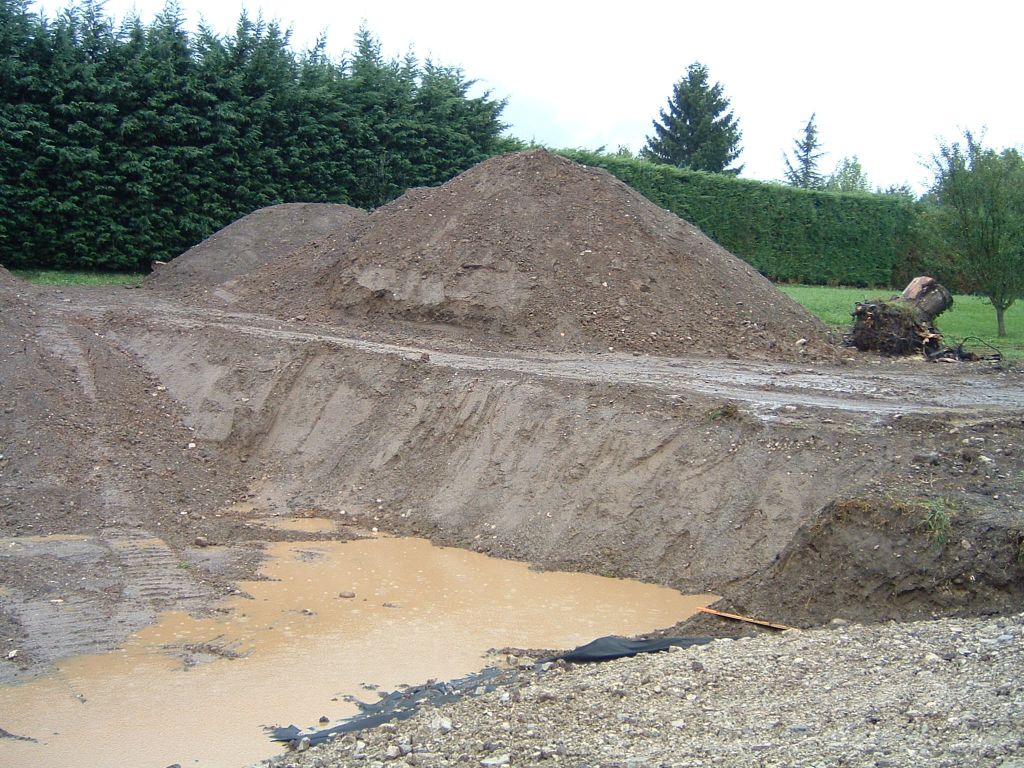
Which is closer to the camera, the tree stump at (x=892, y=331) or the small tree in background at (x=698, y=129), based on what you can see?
the tree stump at (x=892, y=331)

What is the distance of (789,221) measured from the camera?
29.0 m

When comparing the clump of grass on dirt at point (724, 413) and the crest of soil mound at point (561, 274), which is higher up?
the crest of soil mound at point (561, 274)

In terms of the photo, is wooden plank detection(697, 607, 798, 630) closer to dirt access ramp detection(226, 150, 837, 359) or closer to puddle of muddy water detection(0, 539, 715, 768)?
puddle of muddy water detection(0, 539, 715, 768)

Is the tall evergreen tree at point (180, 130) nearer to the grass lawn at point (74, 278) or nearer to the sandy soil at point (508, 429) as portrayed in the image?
the grass lawn at point (74, 278)

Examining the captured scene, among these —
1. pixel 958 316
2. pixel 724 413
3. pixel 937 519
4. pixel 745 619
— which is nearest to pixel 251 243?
pixel 724 413

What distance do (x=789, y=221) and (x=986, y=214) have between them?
34.9 feet

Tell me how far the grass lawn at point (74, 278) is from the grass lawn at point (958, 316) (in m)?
14.1

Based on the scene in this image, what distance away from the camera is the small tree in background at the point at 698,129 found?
4444 cm

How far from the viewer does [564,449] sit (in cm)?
1028

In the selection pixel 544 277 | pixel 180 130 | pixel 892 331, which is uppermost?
pixel 180 130

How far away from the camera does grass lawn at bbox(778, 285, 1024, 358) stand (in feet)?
58.6

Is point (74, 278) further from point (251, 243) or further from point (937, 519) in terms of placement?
point (937, 519)

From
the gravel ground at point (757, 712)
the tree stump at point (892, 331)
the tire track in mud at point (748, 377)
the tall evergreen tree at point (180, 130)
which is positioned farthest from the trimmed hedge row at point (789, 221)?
the gravel ground at point (757, 712)

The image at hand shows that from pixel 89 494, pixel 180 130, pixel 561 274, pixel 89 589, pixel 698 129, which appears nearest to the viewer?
pixel 89 589
